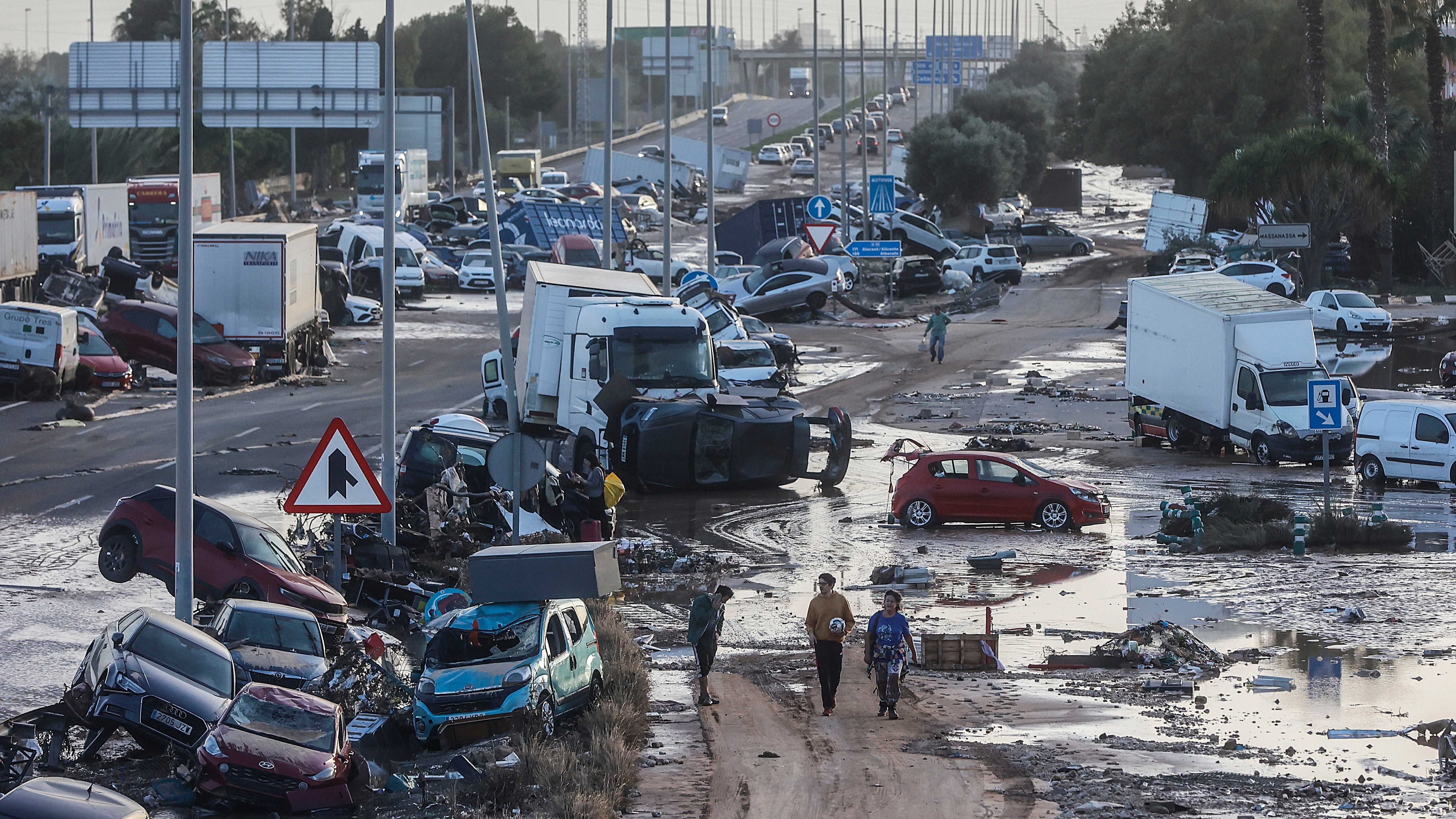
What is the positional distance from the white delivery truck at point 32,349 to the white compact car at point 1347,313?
33.8m

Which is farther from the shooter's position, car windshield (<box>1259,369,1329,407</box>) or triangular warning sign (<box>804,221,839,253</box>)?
triangular warning sign (<box>804,221,839,253</box>)

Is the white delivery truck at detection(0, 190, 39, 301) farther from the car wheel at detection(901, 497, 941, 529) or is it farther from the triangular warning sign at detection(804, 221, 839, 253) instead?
the car wheel at detection(901, 497, 941, 529)

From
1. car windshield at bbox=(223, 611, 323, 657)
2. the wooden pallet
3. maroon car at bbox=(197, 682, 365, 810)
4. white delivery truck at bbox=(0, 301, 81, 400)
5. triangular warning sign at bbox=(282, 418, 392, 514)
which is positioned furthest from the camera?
white delivery truck at bbox=(0, 301, 81, 400)

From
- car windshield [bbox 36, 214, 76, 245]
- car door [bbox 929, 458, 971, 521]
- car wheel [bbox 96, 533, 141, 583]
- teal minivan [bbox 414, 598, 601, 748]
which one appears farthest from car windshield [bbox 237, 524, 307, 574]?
car windshield [bbox 36, 214, 76, 245]

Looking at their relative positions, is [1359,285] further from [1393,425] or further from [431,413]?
[431,413]

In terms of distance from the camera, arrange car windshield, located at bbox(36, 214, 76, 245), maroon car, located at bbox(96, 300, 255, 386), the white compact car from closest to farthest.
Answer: maroon car, located at bbox(96, 300, 255, 386) → car windshield, located at bbox(36, 214, 76, 245) → the white compact car

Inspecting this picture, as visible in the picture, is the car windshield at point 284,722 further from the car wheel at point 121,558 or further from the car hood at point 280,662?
the car wheel at point 121,558

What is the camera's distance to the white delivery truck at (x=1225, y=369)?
2853cm

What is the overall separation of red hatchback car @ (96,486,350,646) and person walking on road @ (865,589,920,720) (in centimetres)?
590

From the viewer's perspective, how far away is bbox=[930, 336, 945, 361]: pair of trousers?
1684 inches

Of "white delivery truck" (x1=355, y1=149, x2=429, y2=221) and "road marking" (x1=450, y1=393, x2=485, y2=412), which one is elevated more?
"white delivery truck" (x1=355, y1=149, x2=429, y2=221)

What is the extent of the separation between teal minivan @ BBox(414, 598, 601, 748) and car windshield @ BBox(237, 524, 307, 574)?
3799 mm

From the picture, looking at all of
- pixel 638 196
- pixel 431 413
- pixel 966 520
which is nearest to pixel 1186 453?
pixel 966 520

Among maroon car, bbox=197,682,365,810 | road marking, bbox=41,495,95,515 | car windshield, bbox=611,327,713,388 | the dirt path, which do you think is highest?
car windshield, bbox=611,327,713,388
